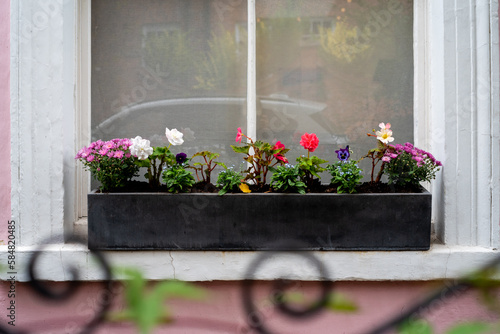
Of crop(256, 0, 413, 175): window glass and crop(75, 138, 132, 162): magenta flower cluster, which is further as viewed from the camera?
crop(256, 0, 413, 175): window glass

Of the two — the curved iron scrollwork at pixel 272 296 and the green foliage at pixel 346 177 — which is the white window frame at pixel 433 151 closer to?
the curved iron scrollwork at pixel 272 296

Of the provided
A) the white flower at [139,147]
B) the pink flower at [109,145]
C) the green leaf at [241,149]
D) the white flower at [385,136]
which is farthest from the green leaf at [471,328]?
the pink flower at [109,145]

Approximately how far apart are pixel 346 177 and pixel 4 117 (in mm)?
1642

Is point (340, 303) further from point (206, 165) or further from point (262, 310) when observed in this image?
point (206, 165)

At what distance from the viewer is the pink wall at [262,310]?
2.16 meters

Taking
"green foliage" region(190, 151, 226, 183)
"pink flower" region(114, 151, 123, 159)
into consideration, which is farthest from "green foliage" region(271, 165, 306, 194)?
"pink flower" region(114, 151, 123, 159)

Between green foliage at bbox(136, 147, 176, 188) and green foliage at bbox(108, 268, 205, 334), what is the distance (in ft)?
1.41

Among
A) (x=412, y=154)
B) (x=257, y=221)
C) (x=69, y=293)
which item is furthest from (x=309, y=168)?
(x=69, y=293)

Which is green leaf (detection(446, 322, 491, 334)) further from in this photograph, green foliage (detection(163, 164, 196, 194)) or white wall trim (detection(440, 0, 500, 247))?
green foliage (detection(163, 164, 196, 194))

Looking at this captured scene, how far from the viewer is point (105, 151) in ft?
6.91

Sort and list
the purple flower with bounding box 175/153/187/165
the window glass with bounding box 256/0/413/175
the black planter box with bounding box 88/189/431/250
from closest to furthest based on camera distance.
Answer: the black planter box with bounding box 88/189/431/250 → the purple flower with bounding box 175/153/187/165 → the window glass with bounding box 256/0/413/175

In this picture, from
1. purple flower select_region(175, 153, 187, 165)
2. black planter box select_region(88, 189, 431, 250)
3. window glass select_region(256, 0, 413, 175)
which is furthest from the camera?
window glass select_region(256, 0, 413, 175)

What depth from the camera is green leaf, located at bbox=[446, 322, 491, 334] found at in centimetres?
216

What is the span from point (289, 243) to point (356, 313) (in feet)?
1.56
